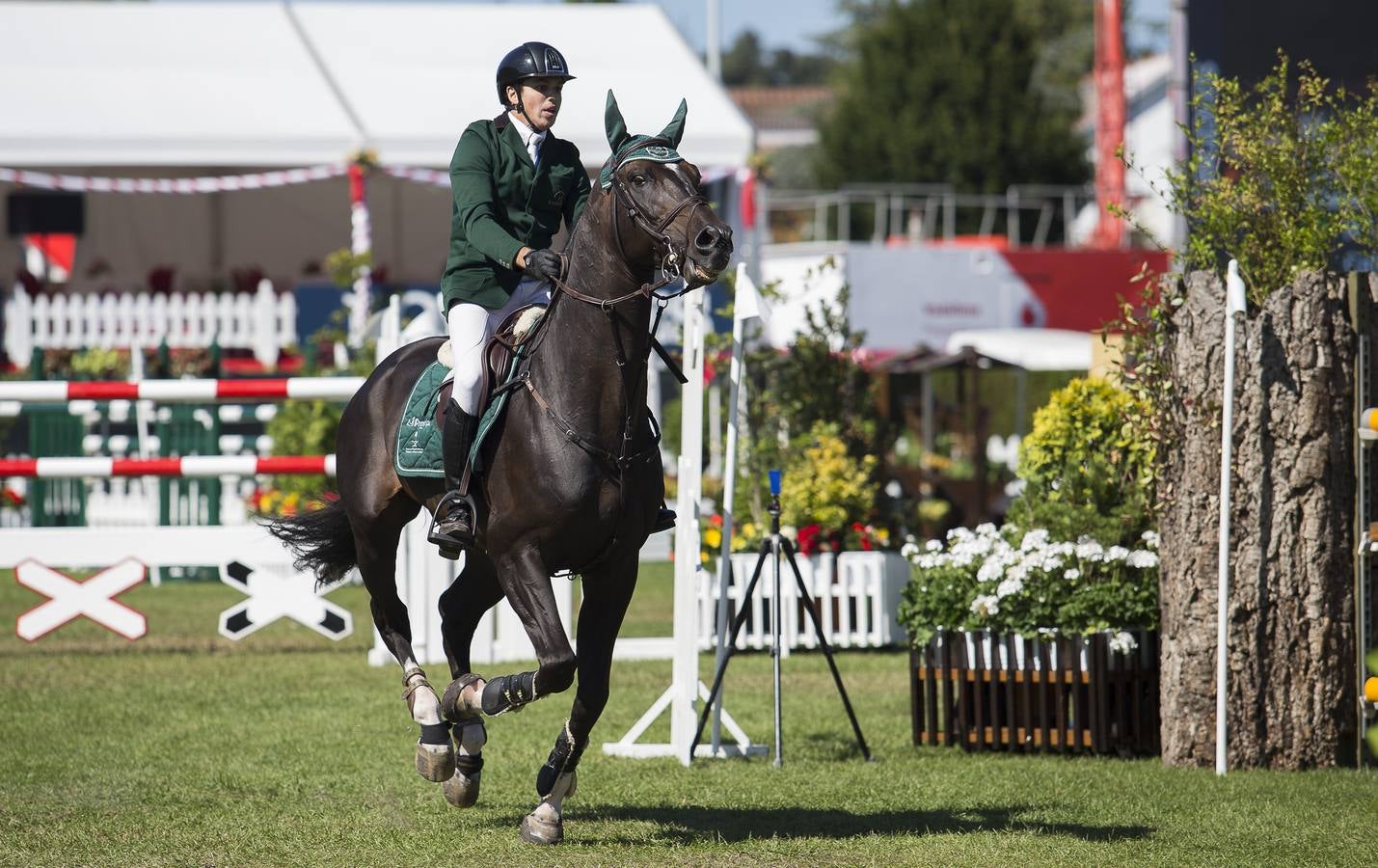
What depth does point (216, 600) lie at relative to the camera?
Answer: 47.6ft

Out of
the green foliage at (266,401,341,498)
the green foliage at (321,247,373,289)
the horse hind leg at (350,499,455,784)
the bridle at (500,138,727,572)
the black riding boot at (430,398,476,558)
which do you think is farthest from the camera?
the green foliage at (321,247,373,289)

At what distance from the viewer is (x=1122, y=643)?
26.6ft

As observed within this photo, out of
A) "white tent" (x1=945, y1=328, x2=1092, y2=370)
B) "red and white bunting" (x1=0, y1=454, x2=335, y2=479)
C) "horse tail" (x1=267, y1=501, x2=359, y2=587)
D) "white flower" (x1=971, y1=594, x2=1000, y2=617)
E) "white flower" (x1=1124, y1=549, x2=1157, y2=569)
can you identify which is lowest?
"white flower" (x1=971, y1=594, x2=1000, y2=617)

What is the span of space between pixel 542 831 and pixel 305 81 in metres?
19.7

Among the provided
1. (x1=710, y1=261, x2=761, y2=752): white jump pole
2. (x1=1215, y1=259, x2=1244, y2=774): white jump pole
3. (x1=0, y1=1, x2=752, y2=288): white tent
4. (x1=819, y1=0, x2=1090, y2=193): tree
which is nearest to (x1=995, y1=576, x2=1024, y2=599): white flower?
(x1=1215, y1=259, x2=1244, y2=774): white jump pole

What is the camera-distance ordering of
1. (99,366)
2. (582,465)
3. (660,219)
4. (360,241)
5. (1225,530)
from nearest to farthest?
1. (660,219)
2. (582,465)
3. (1225,530)
4. (99,366)
5. (360,241)

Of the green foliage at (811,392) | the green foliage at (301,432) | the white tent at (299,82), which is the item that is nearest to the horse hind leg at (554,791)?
the green foliage at (811,392)

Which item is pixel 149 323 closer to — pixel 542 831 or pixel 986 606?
pixel 986 606

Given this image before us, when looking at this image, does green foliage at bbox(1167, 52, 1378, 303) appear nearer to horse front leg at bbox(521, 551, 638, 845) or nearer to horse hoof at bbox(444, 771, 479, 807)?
horse front leg at bbox(521, 551, 638, 845)

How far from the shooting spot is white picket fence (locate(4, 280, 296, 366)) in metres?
22.8

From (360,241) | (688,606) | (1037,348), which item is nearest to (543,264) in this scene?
(688,606)

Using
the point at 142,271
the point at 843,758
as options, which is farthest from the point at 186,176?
the point at 843,758

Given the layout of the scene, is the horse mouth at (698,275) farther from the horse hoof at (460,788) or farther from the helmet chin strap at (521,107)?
the horse hoof at (460,788)

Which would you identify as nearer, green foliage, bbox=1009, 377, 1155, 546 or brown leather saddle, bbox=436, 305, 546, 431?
brown leather saddle, bbox=436, 305, 546, 431
